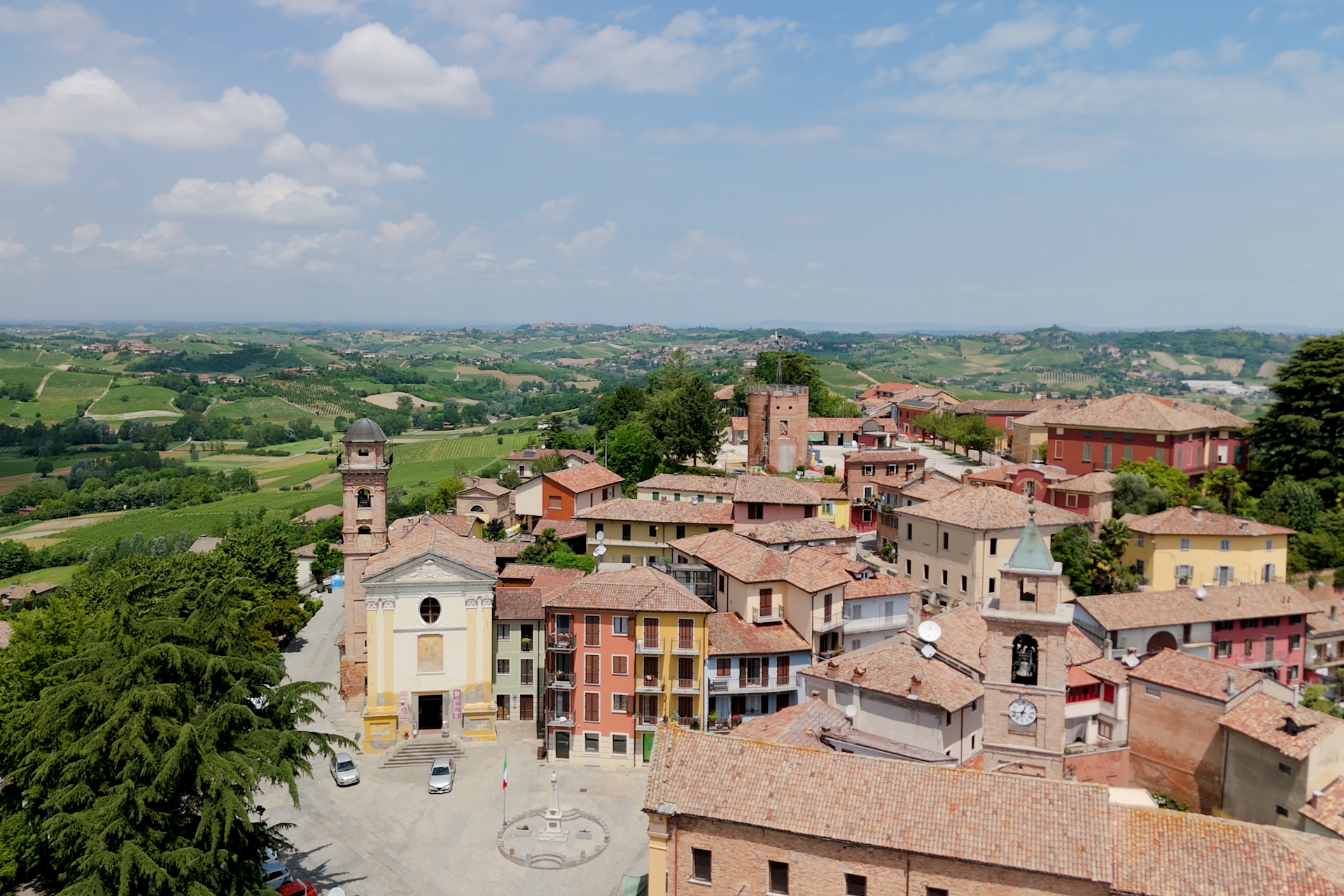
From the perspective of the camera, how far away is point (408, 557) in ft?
151

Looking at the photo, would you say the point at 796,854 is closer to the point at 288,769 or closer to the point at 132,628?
the point at 288,769

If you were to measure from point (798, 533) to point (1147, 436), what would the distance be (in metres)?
28.3

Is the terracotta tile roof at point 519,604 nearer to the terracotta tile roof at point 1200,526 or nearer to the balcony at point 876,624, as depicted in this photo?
the balcony at point 876,624

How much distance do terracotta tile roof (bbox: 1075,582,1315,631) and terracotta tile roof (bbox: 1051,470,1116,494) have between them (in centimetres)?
965

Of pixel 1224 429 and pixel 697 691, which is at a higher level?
pixel 1224 429

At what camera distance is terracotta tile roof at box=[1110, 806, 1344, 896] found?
21.5m

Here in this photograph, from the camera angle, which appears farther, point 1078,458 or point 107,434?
point 107,434

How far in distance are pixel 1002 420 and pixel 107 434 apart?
17607 centimetres

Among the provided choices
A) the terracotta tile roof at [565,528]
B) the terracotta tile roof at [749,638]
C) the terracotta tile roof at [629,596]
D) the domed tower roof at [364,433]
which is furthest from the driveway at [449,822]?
the terracotta tile roof at [565,528]

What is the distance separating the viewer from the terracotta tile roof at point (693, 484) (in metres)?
65.2

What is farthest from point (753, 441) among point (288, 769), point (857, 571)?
point (288, 769)

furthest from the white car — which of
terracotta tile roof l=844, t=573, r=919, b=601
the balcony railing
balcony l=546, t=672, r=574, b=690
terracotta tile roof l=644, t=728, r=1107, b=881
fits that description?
terracotta tile roof l=844, t=573, r=919, b=601

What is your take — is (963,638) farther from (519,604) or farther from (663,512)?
(663,512)

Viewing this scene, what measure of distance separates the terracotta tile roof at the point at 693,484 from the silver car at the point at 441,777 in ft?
91.5
